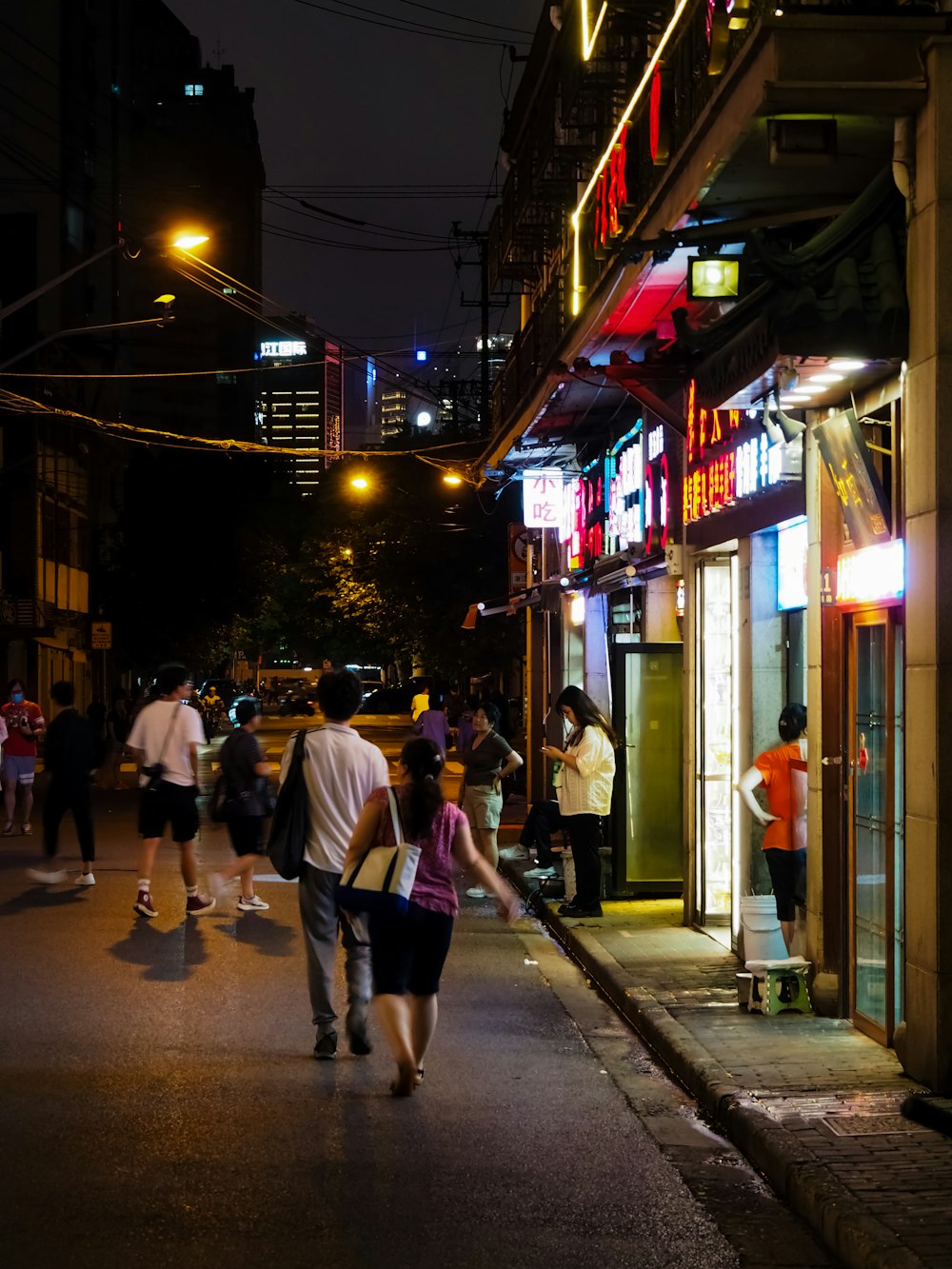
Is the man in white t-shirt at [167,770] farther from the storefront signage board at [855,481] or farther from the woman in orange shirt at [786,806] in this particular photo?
the storefront signage board at [855,481]

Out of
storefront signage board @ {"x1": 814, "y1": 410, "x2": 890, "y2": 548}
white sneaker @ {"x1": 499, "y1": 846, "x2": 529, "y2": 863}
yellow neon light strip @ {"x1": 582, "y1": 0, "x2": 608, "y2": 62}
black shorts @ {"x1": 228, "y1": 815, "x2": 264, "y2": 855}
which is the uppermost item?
yellow neon light strip @ {"x1": 582, "y1": 0, "x2": 608, "y2": 62}

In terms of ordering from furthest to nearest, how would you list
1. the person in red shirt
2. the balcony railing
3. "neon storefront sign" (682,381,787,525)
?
the person in red shirt → "neon storefront sign" (682,381,787,525) → the balcony railing

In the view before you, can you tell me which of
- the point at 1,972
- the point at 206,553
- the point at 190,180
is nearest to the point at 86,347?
the point at 206,553

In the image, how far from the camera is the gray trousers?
823cm

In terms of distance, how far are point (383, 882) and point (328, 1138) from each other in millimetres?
1165

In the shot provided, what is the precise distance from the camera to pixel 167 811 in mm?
13000

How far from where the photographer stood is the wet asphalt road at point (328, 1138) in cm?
539

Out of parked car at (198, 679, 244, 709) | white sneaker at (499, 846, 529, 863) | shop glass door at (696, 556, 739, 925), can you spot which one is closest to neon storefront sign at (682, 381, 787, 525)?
shop glass door at (696, 556, 739, 925)

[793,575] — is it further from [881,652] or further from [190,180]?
[190,180]

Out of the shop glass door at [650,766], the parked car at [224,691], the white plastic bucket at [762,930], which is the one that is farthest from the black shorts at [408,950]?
the parked car at [224,691]

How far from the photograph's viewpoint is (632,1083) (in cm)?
796

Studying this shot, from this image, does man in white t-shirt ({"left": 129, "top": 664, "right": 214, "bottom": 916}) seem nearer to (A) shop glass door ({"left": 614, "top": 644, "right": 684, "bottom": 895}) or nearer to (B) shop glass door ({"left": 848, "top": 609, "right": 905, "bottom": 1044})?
(A) shop glass door ({"left": 614, "top": 644, "right": 684, "bottom": 895})

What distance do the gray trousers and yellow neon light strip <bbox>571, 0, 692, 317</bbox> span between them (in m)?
5.76

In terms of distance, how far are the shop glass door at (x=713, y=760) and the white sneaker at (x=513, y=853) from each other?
17.6 feet
